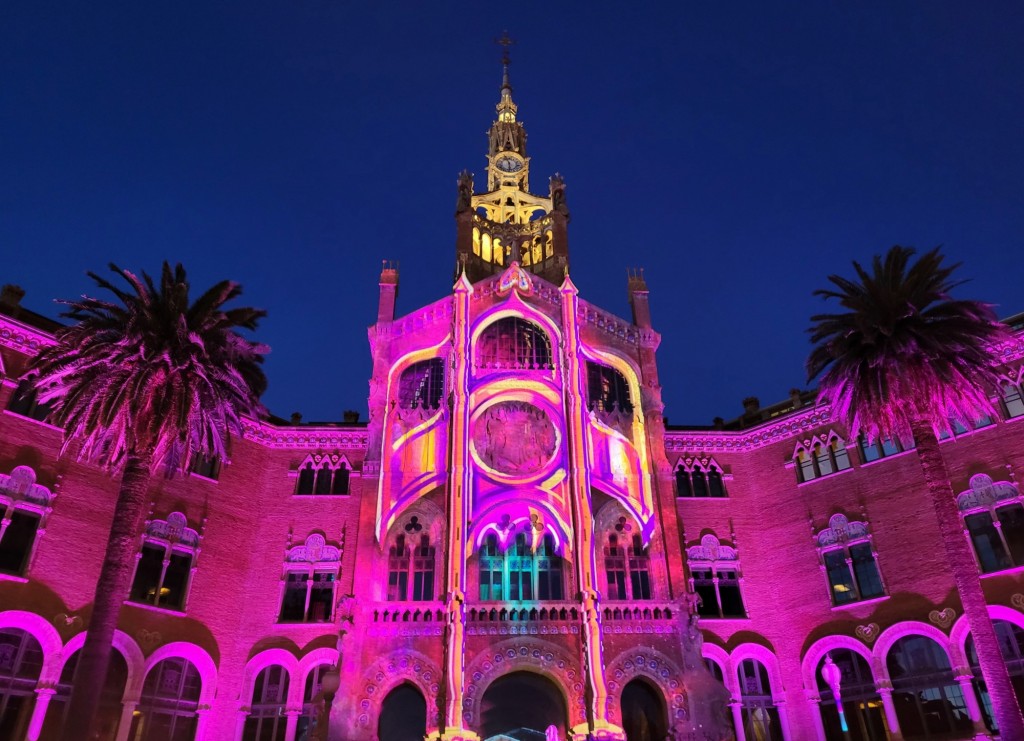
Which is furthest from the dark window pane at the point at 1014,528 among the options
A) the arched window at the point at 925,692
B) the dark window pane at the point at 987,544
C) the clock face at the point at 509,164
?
the clock face at the point at 509,164

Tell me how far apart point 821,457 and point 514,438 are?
14.1 meters

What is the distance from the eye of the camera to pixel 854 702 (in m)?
29.8

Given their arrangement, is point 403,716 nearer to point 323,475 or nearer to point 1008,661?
point 323,475

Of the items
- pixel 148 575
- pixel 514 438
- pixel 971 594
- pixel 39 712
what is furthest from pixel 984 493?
pixel 39 712

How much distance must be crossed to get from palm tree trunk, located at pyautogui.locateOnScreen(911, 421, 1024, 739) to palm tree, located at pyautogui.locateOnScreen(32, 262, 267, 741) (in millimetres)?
22512

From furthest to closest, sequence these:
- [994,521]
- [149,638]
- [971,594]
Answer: [149,638] → [994,521] → [971,594]

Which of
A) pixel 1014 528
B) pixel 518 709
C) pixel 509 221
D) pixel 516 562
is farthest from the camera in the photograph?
pixel 509 221

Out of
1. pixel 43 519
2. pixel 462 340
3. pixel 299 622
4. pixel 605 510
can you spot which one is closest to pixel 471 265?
pixel 462 340

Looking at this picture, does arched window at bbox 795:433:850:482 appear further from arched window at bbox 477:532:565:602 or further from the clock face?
the clock face

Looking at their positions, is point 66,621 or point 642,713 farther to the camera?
point 642,713

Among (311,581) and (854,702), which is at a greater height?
(311,581)

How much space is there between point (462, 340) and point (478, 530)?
8.51 metres

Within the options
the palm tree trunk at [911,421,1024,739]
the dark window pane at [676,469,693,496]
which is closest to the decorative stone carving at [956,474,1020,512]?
the palm tree trunk at [911,421,1024,739]

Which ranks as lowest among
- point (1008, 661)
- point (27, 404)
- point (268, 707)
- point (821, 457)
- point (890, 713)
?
point (890, 713)
